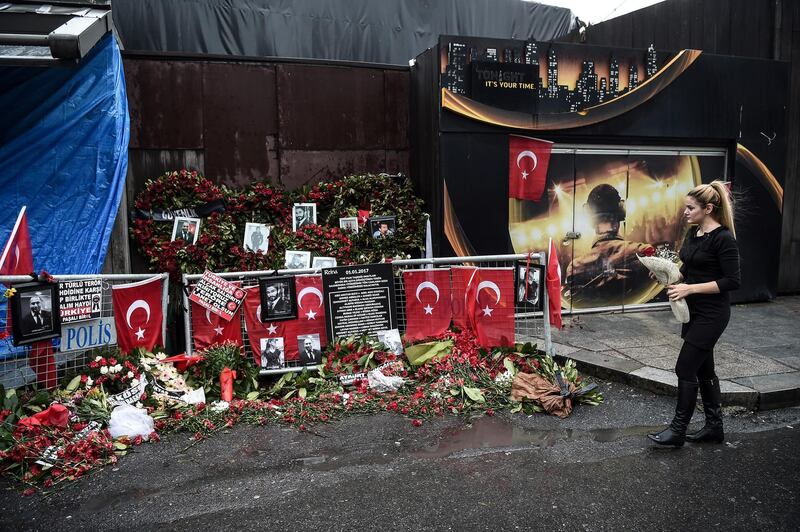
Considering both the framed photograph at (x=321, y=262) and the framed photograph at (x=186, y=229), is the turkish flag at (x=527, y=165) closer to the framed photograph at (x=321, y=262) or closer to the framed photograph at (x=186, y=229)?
the framed photograph at (x=321, y=262)

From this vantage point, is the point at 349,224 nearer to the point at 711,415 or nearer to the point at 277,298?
the point at 277,298

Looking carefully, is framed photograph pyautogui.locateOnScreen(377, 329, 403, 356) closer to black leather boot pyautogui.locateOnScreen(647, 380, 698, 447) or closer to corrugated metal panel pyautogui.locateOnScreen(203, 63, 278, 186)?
black leather boot pyautogui.locateOnScreen(647, 380, 698, 447)

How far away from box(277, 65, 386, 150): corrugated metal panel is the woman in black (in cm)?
547

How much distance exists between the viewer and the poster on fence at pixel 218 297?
5.86 metres

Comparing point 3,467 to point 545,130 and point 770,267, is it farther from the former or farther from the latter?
point 770,267

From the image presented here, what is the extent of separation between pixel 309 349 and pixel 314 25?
7153 mm

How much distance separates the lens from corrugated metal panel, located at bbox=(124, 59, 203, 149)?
307 inches

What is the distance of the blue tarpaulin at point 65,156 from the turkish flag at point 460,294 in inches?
153

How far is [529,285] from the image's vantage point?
602 centimetres

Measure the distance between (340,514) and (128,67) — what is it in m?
6.92

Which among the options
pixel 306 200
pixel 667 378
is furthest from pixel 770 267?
pixel 306 200

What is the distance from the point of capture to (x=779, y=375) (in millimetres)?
5789

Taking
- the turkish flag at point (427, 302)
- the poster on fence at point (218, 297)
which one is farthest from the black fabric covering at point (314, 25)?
the turkish flag at point (427, 302)

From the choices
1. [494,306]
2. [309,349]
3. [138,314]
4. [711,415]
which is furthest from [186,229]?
[711,415]
